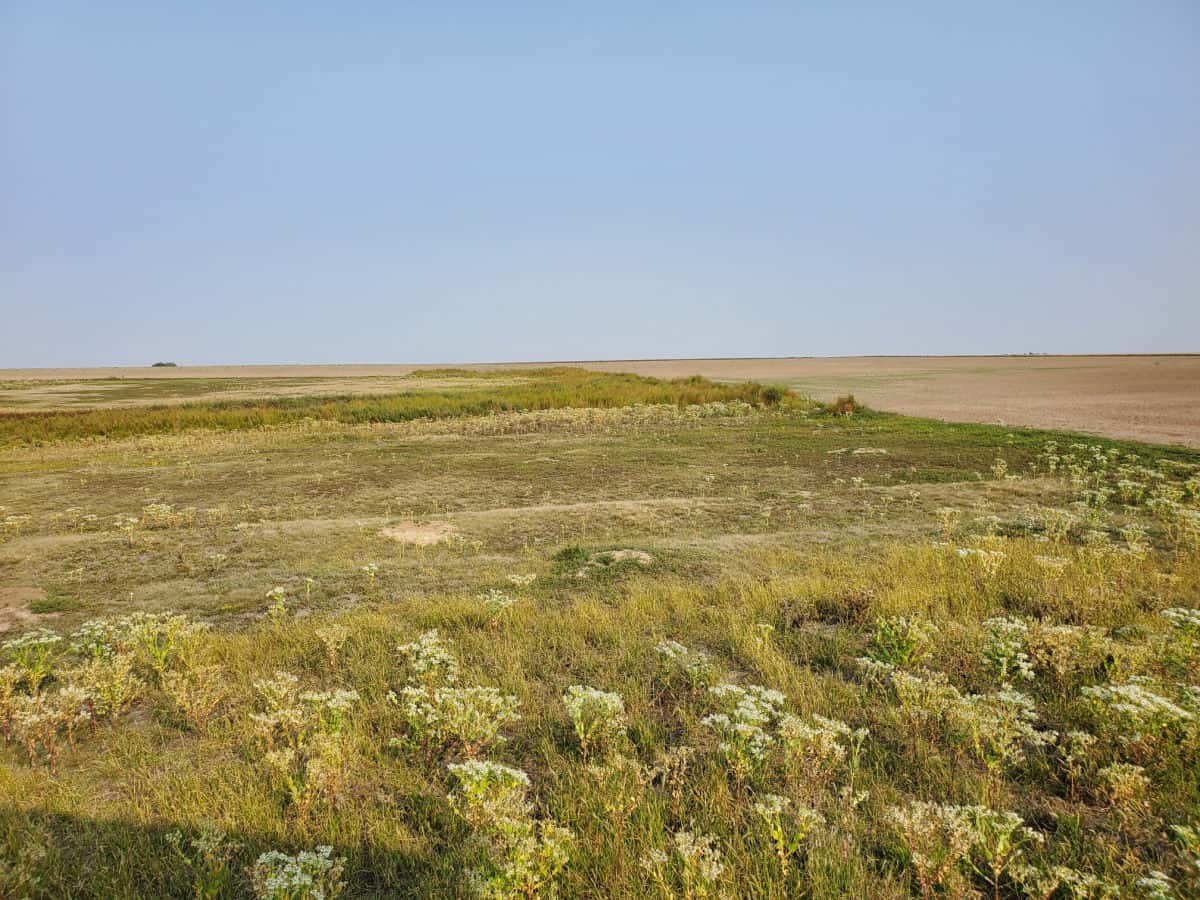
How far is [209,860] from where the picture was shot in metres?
3.10

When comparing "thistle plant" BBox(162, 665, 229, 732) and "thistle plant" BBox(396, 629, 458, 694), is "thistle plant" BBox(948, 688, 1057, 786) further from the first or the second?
"thistle plant" BBox(162, 665, 229, 732)

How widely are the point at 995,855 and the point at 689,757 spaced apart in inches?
76.3

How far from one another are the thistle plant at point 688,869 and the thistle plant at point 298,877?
1625mm

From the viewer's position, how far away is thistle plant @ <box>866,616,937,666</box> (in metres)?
5.42

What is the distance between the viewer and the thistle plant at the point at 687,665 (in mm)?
5207

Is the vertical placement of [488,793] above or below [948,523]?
below

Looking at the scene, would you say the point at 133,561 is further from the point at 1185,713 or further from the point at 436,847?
the point at 1185,713


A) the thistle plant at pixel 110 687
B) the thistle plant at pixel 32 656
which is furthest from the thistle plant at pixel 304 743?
the thistle plant at pixel 32 656

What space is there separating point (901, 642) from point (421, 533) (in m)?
9.05

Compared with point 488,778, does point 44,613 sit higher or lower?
lower

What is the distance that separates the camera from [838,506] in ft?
42.1

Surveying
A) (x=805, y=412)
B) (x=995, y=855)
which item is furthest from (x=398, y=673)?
(x=805, y=412)

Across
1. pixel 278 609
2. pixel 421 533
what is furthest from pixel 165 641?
pixel 421 533

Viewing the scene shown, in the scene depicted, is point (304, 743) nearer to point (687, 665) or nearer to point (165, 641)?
point (165, 641)
